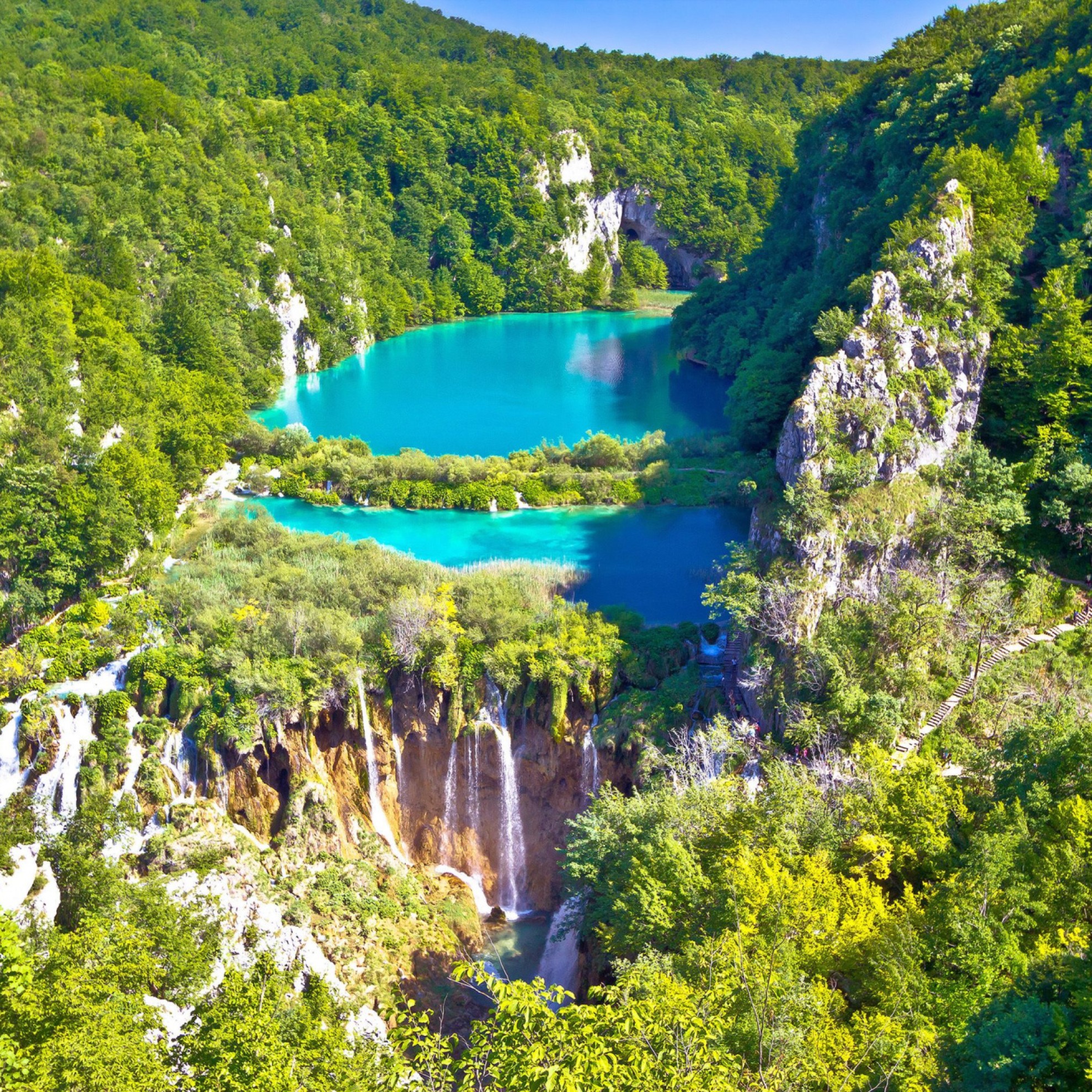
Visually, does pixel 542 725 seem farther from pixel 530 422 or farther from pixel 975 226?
pixel 530 422

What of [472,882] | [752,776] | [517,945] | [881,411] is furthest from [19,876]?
[881,411]

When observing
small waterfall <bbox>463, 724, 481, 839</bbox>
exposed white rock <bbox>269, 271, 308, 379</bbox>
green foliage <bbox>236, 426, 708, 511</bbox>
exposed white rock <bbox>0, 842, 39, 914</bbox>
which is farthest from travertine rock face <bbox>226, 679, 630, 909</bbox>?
exposed white rock <bbox>269, 271, 308, 379</bbox>

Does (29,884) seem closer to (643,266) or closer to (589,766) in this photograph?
(589,766)

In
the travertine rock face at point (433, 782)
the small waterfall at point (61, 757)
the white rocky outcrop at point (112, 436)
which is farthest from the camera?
the white rocky outcrop at point (112, 436)

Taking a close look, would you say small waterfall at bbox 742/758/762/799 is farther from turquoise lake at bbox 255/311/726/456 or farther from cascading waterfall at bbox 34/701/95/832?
turquoise lake at bbox 255/311/726/456

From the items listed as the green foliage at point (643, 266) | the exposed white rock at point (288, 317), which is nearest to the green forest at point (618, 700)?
the exposed white rock at point (288, 317)

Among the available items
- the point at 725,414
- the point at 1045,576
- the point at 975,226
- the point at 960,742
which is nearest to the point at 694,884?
the point at 960,742

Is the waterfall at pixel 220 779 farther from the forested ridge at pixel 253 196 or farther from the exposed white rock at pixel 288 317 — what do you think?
the exposed white rock at pixel 288 317
